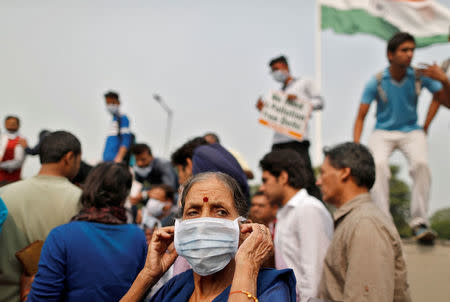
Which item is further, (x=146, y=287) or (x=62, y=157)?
(x=62, y=157)

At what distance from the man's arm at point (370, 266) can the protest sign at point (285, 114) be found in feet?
10.1

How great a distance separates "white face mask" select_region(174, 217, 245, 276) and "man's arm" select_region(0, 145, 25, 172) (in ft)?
22.6

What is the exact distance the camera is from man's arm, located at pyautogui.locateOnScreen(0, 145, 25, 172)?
783 centimetres

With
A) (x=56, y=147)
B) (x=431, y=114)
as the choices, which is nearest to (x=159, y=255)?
(x=56, y=147)

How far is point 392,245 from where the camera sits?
2.81m

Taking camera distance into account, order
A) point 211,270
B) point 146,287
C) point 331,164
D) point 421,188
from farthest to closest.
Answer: point 421,188 < point 331,164 < point 146,287 < point 211,270

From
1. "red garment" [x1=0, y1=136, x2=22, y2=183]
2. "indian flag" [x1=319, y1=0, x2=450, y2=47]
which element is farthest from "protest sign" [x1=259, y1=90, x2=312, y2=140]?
"indian flag" [x1=319, y1=0, x2=450, y2=47]

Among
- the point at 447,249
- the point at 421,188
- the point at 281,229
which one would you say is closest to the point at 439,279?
the point at 447,249

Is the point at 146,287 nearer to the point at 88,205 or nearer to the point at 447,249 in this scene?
the point at 88,205

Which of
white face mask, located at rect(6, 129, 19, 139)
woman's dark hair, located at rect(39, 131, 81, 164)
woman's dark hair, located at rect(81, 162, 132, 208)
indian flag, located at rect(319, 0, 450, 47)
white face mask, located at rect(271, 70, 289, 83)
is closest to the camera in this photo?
woman's dark hair, located at rect(81, 162, 132, 208)

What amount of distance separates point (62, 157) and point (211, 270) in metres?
2.11

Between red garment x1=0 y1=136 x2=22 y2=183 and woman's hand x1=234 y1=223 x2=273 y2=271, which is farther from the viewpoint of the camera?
red garment x1=0 y1=136 x2=22 y2=183

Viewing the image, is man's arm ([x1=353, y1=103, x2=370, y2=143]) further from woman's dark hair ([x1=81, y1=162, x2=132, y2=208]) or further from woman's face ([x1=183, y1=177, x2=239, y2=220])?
woman's face ([x1=183, y1=177, x2=239, y2=220])

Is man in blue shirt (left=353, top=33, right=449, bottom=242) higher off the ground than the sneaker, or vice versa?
man in blue shirt (left=353, top=33, right=449, bottom=242)
